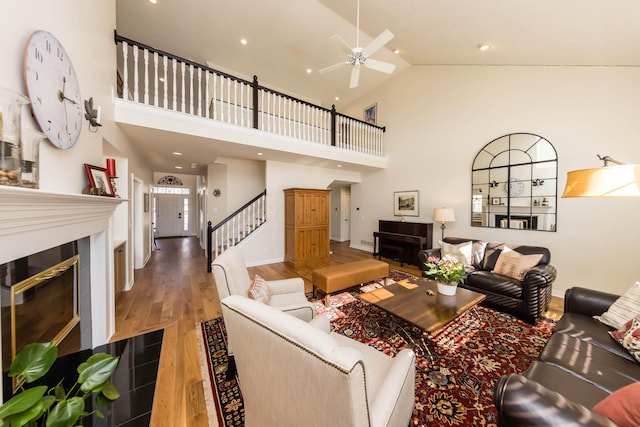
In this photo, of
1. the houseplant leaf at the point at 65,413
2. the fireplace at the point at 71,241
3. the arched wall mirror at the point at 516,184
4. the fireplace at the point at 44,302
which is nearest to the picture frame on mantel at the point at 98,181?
the fireplace at the point at 71,241

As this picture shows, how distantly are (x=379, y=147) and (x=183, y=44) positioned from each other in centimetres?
502

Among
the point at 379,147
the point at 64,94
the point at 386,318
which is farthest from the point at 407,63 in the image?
the point at 64,94

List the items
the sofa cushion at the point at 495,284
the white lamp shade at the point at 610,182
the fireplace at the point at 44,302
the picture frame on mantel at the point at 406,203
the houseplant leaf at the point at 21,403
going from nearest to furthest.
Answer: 1. the houseplant leaf at the point at 21,403
2. the white lamp shade at the point at 610,182
3. the fireplace at the point at 44,302
4. the sofa cushion at the point at 495,284
5. the picture frame on mantel at the point at 406,203

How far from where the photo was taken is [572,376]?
1.25 metres

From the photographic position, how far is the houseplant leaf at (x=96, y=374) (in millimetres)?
747

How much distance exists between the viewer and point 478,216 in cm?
434

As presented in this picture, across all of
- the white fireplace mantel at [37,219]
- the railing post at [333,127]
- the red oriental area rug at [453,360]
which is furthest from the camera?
the railing post at [333,127]

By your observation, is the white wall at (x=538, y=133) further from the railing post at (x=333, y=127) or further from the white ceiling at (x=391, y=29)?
the railing post at (x=333, y=127)

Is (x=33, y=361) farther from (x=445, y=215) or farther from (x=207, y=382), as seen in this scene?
(x=445, y=215)

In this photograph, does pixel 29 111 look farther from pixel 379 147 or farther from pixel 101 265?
pixel 379 147

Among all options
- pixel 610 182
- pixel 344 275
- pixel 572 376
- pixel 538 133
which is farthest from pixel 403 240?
pixel 610 182

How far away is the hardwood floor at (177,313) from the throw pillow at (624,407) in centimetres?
199

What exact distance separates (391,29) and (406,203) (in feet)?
11.7

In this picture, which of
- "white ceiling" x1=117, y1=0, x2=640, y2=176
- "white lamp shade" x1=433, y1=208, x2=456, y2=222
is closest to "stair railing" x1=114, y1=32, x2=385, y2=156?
"white ceiling" x1=117, y1=0, x2=640, y2=176
